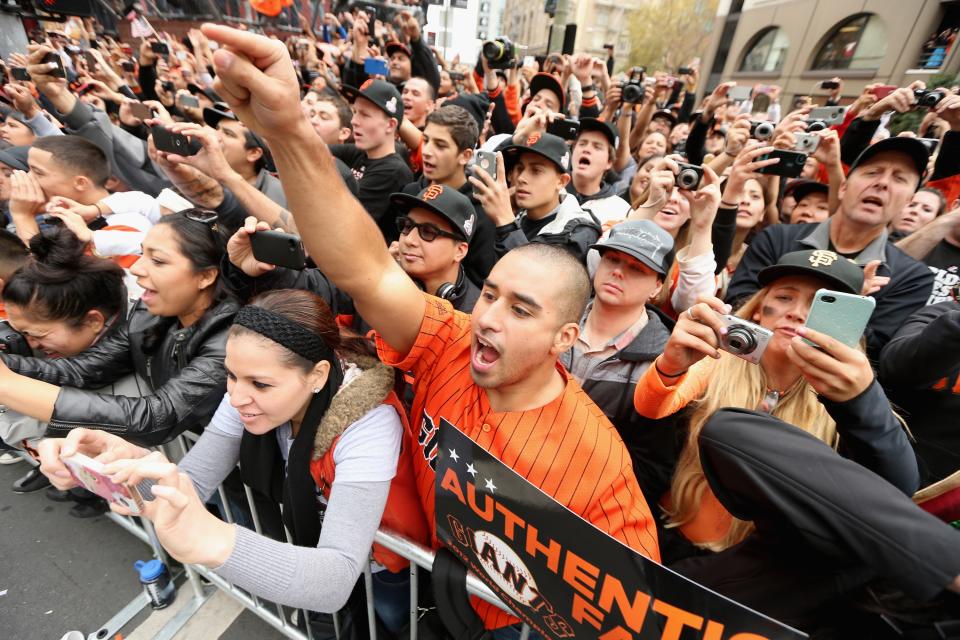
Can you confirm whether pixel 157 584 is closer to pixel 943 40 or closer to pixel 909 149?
pixel 909 149

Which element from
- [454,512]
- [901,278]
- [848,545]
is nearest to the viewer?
[848,545]

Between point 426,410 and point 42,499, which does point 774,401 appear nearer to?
point 426,410

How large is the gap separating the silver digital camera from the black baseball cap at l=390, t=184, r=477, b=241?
4.98 feet

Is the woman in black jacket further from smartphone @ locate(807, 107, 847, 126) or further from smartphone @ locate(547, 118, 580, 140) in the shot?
smartphone @ locate(807, 107, 847, 126)

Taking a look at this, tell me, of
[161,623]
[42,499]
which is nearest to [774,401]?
[161,623]

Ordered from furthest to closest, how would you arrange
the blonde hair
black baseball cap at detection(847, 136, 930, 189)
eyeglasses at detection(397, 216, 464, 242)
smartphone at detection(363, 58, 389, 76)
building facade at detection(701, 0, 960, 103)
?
building facade at detection(701, 0, 960, 103), smartphone at detection(363, 58, 389, 76), black baseball cap at detection(847, 136, 930, 189), eyeglasses at detection(397, 216, 464, 242), the blonde hair

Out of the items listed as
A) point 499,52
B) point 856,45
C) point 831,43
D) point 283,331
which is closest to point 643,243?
point 283,331

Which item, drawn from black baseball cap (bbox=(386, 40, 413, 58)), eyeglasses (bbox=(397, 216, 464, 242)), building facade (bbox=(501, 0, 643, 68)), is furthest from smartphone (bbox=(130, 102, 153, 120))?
building facade (bbox=(501, 0, 643, 68))

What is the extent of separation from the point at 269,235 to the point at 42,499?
114 inches

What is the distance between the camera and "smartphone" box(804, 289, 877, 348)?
1.06 m

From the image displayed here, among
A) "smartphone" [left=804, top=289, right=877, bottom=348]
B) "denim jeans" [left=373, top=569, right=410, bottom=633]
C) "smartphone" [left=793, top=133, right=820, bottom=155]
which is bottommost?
"denim jeans" [left=373, top=569, right=410, bottom=633]

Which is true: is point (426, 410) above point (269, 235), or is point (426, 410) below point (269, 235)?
below

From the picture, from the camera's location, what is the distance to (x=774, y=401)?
5.81ft

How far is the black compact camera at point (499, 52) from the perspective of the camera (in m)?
5.24
